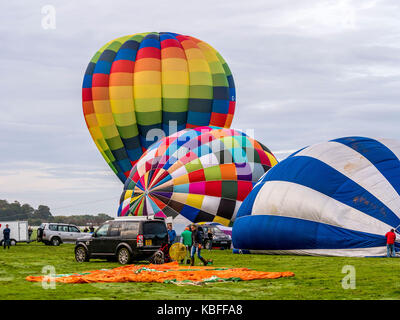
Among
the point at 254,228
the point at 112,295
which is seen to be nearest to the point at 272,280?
the point at 112,295

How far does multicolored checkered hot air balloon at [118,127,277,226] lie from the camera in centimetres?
3422

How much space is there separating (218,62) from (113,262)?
26.4 m

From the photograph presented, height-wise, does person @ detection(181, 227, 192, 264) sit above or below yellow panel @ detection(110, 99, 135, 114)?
below

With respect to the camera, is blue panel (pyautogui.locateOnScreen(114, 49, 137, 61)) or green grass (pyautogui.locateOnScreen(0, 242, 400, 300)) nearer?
green grass (pyautogui.locateOnScreen(0, 242, 400, 300))

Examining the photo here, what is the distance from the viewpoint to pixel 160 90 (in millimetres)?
45094

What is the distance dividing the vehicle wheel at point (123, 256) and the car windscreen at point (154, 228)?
36.3 inches

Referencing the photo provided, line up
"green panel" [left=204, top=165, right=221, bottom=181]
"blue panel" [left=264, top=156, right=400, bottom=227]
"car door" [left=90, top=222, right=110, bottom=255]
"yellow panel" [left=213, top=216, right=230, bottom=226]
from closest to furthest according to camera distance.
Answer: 1. "car door" [left=90, top=222, right=110, bottom=255]
2. "blue panel" [left=264, top=156, right=400, bottom=227]
3. "green panel" [left=204, top=165, right=221, bottom=181]
4. "yellow panel" [left=213, top=216, right=230, bottom=226]

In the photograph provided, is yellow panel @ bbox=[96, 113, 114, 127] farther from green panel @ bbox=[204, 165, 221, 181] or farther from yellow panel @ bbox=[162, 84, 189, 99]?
green panel @ bbox=[204, 165, 221, 181]

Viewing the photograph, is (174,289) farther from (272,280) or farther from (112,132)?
(112,132)

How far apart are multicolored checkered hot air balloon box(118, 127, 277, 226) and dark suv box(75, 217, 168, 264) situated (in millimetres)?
10161

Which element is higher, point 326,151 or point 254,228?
point 326,151

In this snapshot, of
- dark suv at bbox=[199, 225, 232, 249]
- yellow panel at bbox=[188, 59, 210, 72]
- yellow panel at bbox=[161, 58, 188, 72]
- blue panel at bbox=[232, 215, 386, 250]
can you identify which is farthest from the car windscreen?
yellow panel at bbox=[188, 59, 210, 72]

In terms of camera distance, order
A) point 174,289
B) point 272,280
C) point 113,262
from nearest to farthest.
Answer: point 174,289 → point 272,280 → point 113,262

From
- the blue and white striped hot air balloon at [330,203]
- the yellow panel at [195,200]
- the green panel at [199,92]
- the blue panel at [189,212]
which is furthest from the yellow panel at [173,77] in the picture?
the blue and white striped hot air balloon at [330,203]
